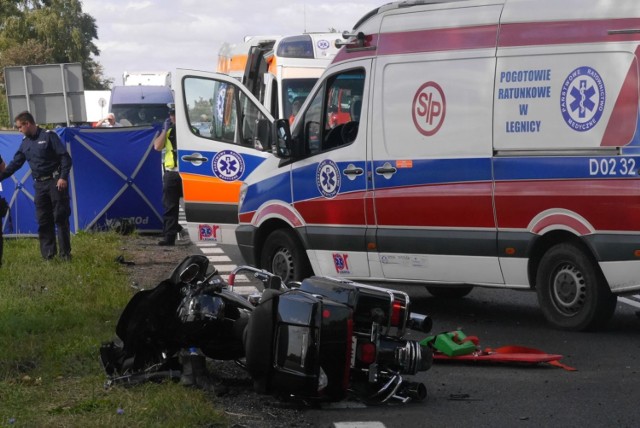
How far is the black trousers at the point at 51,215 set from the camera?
1495 cm

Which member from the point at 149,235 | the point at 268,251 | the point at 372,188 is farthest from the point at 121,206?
the point at 372,188

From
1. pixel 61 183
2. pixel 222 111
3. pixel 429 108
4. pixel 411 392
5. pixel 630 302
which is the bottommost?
pixel 630 302

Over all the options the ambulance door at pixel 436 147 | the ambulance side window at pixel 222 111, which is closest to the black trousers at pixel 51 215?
the ambulance side window at pixel 222 111

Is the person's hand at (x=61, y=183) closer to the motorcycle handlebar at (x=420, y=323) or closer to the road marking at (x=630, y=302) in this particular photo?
the road marking at (x=630, y=302)

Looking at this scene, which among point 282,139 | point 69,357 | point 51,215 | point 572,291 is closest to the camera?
point 69,357

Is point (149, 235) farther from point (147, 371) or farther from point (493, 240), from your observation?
point (147, 371)

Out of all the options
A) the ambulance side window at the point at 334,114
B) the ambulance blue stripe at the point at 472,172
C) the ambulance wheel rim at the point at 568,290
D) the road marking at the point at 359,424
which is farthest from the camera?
the ambulance side window at the point at 334,114

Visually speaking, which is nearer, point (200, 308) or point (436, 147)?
point (200, 308)

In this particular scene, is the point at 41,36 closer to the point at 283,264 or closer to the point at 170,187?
the point at 170,187

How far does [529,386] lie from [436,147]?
10.0 ft

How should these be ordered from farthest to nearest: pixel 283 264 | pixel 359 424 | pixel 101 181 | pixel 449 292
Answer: pixel 101 181, pixel 449 292, pixel 283 264, pixel 359 424

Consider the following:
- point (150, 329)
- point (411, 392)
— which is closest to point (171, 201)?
point (150, 329)

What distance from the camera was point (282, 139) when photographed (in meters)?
11.8

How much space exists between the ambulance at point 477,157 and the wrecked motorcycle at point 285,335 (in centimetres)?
247
